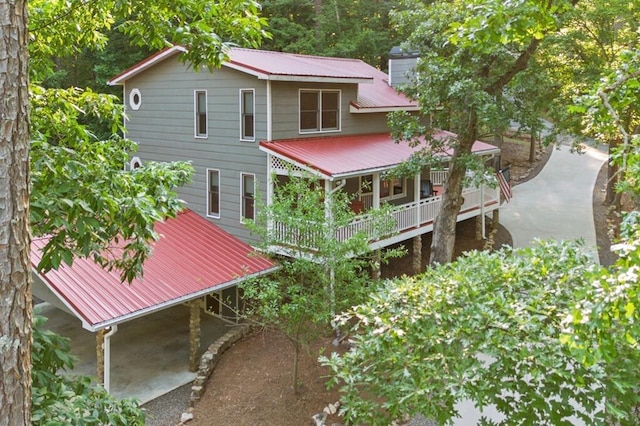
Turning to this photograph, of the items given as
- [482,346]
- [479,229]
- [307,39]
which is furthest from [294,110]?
[307,39]

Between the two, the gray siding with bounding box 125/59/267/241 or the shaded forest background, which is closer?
the gray siding with bounding box 125/59/267/241

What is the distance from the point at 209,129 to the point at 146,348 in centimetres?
664

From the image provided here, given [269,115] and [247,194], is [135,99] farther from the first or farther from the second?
[269,115]

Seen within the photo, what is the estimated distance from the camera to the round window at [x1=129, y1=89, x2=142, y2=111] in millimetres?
18484

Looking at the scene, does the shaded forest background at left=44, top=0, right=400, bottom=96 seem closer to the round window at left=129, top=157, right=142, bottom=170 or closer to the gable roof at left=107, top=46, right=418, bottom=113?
the round window at left=129, top=157, right=142, bottom=170

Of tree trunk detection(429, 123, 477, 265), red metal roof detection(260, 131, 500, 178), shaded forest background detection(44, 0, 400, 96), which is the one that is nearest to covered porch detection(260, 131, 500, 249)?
red metal roof detection(260, 131, 500, 178)

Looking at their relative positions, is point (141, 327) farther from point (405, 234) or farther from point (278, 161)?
point (405, 234)

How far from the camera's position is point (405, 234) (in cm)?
1619

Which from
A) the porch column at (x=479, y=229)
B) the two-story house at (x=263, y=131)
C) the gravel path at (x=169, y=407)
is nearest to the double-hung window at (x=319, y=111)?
the two-story house at (x=263, y=131)

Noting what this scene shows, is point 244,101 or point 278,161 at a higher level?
point 244,101

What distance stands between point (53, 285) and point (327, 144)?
27.5ft

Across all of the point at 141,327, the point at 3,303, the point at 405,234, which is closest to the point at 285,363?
the point at 141,327

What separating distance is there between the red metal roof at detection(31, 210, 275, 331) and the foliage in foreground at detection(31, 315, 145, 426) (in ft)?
16.1

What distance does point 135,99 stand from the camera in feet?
61.3
